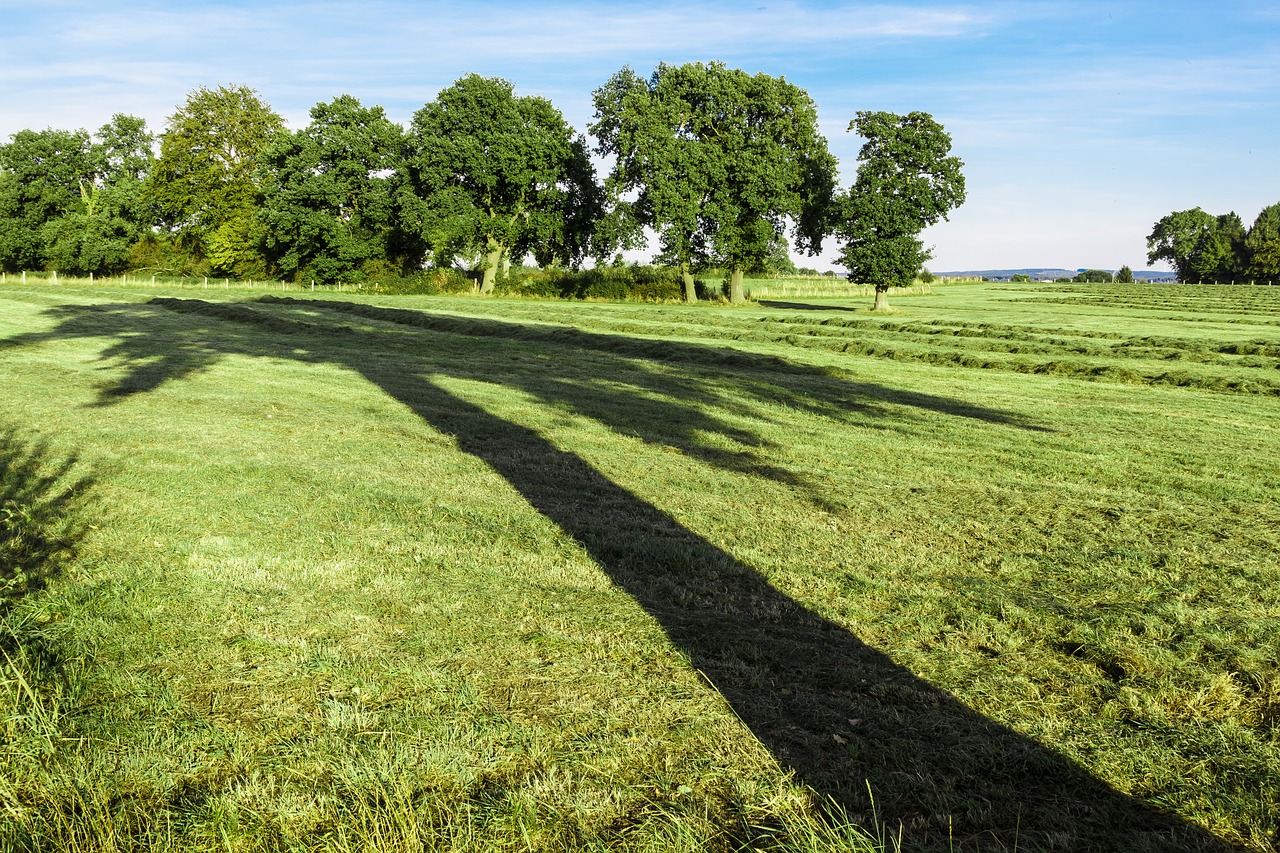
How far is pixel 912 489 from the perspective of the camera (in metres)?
9.30

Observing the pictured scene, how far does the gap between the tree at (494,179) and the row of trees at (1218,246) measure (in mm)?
92885

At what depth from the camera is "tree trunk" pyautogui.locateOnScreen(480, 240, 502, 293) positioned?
5800 centimetres

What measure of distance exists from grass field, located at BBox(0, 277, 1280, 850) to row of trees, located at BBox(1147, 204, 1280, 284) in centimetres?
11667

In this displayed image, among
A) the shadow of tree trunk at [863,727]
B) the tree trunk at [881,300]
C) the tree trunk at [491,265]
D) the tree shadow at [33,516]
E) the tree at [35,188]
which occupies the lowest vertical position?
the shadow of tree trunk at [863,727]

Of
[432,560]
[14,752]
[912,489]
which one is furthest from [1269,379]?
[14,752]

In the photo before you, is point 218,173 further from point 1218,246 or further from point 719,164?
point 1218,246

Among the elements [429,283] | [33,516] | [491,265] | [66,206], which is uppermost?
[66,206]

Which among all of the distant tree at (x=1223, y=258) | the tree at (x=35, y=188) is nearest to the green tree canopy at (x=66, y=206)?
the tree at (x=35, y=188)

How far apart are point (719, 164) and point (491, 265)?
59.1 ft

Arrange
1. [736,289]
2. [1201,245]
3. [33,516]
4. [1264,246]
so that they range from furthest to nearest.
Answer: [1201,245] < [1264,246] < [736,289] < [33,516]

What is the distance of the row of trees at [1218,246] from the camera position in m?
104

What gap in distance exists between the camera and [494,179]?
2141 inches

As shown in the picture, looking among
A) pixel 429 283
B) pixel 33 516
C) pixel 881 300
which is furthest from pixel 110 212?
pixel 33 516

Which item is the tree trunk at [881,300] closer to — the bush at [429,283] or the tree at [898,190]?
the tree at [898,190]
